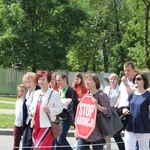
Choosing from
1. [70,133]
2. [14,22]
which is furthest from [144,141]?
[14,22]

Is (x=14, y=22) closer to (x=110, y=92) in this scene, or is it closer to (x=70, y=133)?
(x=70, y=133)

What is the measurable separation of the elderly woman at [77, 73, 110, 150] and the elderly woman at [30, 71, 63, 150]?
1.71 ft

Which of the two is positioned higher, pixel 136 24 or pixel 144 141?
pixel 136 24

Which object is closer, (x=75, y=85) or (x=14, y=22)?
(x=75, y=85)

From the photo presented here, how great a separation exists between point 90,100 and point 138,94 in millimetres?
971

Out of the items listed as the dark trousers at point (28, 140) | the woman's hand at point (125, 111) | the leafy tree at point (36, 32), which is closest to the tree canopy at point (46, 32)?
the leafy tree at point (36, 32)

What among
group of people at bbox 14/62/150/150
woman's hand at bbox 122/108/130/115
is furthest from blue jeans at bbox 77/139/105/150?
woman's hand at bbox 122/108/130/115

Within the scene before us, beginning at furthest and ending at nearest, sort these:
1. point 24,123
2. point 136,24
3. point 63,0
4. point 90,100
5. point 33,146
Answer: point 136,24
point 63,0
point 24,123
point 33,146
point 90,100

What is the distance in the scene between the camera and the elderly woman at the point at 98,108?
6.14 meters

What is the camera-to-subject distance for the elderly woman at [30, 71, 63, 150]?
630 centimetres

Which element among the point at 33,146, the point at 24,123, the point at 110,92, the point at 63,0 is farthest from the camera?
the point at 63,0

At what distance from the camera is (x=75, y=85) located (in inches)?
381

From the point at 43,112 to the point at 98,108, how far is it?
825mm

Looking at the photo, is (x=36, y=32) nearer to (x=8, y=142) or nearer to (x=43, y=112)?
(x=8, y=142)
